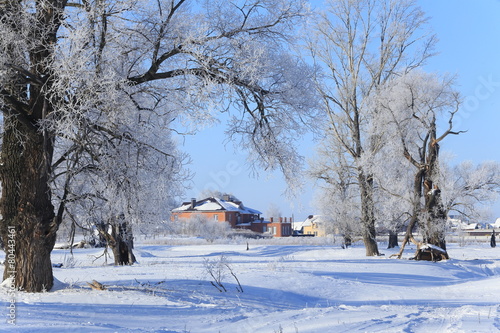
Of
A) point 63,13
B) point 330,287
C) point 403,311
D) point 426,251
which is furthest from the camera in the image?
point 426,251

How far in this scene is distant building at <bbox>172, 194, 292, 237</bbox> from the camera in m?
88.4

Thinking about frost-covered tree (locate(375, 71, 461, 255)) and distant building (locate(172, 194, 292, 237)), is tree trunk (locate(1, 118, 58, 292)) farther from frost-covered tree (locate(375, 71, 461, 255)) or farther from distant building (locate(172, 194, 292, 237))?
distant building (locate(172, 194, 292, 237))

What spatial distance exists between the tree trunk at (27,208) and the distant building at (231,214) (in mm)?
71710

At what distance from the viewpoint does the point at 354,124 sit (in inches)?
1005

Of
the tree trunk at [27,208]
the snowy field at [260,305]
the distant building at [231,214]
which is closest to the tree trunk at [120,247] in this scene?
the snowy field at [260,305]

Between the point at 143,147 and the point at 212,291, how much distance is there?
3.25 metres

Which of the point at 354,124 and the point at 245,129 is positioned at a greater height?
the point at 354,124

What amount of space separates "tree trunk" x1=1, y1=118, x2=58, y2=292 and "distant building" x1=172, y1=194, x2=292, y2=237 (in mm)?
71710

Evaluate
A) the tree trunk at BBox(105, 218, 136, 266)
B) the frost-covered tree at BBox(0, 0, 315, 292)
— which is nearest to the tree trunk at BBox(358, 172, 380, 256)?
the tree trunk at BBox(105, 218, 136, 266)

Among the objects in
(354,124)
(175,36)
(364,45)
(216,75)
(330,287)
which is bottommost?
(330,287)

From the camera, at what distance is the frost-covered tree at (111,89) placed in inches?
329

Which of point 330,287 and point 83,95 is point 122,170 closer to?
point 83,95

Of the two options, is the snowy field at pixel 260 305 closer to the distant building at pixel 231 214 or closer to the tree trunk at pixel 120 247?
the tree trunk at pixel 120 247

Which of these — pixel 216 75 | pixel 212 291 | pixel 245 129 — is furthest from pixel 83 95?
pixel 212 291
